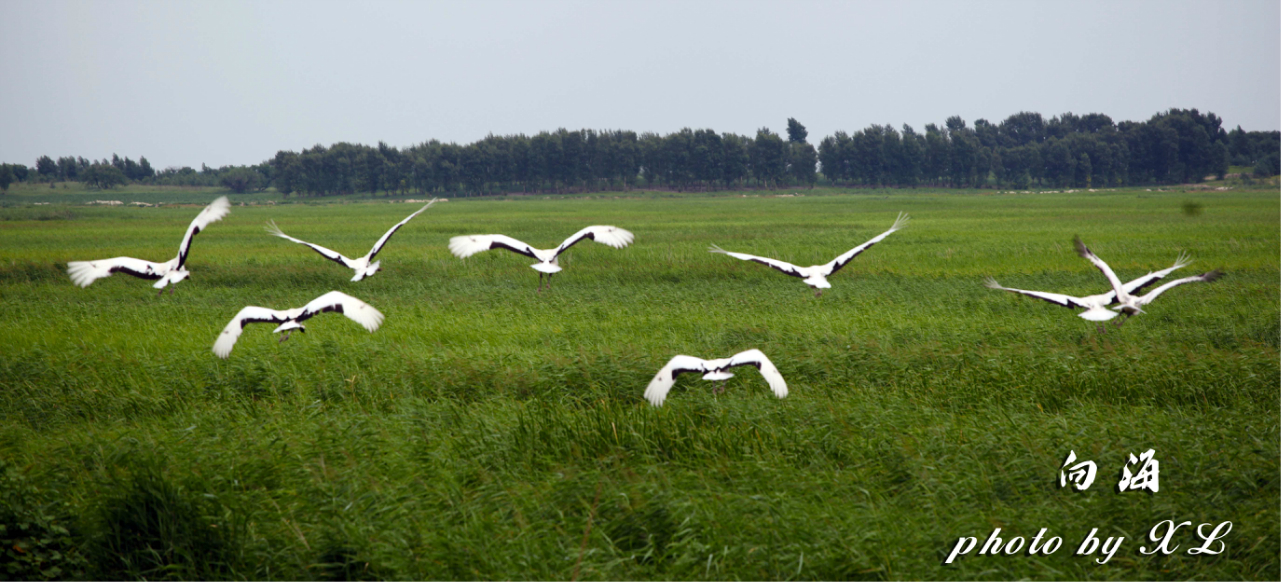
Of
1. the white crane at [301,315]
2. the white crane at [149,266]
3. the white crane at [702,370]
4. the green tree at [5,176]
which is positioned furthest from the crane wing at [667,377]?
the green tree at [5,176]

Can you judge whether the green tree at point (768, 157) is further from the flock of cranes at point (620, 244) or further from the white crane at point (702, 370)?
the white crane at point (702, 370)

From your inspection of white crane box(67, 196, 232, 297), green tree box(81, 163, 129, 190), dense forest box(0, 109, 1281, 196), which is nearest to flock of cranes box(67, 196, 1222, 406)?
white crane box(67, 196, 232, 297)

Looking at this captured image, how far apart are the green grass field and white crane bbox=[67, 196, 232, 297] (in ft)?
3.16

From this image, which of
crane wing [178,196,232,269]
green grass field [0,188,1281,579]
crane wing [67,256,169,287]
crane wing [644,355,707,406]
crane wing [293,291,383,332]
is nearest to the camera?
green grass field [0,188,1281,579]

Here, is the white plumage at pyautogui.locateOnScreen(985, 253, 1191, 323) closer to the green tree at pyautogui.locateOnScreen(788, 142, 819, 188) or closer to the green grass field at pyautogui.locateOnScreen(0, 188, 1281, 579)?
the green grass field at pyautogui.locateOnScreen(0, 188, 1281, 579)

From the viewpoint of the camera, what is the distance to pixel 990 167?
13212cm

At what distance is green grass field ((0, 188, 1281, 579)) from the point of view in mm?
6398

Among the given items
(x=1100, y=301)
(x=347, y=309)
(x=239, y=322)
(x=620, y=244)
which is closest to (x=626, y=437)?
(x=347, y=309)

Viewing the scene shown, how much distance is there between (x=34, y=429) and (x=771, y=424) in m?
8.33

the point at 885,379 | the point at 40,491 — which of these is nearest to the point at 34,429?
the point at 40,491

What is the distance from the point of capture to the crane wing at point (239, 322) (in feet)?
29.5

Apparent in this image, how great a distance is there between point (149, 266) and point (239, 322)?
473 cm

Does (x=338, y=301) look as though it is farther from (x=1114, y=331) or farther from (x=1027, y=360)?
(x=1114, y=331)

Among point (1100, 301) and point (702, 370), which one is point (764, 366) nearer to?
point (702, 370)
